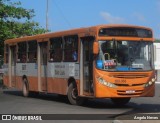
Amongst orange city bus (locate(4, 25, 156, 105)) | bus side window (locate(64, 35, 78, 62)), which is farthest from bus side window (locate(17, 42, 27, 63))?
bus side window (locate(64, 35, 78, 62))

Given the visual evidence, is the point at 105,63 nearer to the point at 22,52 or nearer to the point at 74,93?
the point at 74,93

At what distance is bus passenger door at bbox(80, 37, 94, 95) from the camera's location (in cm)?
1792

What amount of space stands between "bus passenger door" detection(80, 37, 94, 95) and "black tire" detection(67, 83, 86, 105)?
0.78m

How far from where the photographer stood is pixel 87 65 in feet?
59.7

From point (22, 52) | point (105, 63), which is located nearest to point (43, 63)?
point (22, 52)

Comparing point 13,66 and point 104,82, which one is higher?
point 13,66

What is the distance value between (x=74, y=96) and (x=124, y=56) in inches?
111

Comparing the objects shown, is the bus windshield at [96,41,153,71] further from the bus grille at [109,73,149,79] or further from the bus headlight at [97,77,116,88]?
the bus headlight at [97,77,116,88]

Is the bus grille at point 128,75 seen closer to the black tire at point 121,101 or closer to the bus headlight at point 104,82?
the bus headlight at point 104,82

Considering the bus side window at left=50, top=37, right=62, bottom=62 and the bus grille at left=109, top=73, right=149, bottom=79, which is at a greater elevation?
the bus side window at left=50, top=37, right=62, bottom=62

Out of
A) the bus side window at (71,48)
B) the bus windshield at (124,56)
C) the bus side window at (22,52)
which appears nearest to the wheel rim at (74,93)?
the bus side window at (71,48)

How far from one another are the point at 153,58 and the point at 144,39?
773 millimetres

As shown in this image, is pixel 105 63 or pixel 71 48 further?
pixel 71 48

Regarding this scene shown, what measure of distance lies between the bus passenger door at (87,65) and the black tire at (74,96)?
78 cm
